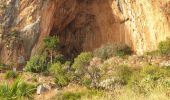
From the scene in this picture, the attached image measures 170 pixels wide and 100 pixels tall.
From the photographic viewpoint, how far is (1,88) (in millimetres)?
16906

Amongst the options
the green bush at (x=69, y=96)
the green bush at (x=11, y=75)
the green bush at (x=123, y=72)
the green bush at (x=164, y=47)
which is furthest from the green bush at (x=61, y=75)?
the green bush at (x=164, y=47)

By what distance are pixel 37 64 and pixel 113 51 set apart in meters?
8.04

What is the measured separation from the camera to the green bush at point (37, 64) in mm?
40188

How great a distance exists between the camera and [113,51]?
141 feet

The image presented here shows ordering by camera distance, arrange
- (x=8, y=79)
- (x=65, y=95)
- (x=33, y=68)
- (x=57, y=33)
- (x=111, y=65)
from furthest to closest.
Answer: (x=57, y=33) → (x=33, y=68) → (x=8, y=79) → (x=111, y=65) → (x=65, y=95)

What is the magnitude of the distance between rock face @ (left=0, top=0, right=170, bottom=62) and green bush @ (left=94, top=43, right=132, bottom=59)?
3.16ft

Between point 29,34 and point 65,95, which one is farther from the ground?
point 29,34

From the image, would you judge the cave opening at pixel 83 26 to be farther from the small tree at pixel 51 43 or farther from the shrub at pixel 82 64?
the shrub at pixel 82 64

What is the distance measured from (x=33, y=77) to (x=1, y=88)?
18.2 meters

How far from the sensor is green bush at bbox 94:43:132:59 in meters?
42.3

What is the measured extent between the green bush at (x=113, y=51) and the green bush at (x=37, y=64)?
538 centimetres

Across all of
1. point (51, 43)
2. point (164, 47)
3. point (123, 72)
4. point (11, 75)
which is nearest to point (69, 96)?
point (123, 72)

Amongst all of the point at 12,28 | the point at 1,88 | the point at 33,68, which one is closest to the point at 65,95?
the point at 1,88

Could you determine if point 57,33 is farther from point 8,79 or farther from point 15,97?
point 15,97
